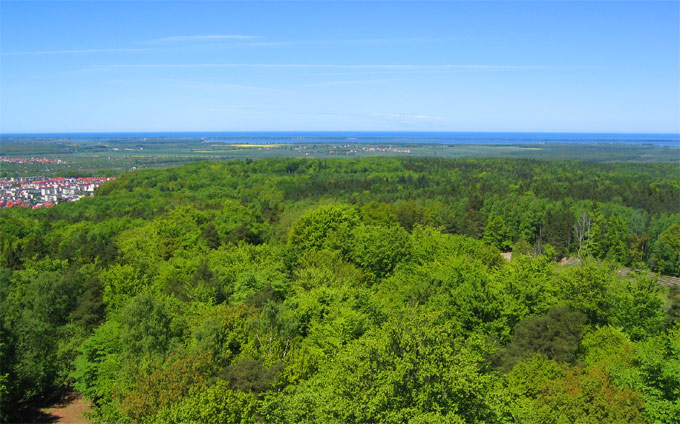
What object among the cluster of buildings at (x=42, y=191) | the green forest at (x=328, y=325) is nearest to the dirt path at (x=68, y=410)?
the green forest at (x=328, y=325)

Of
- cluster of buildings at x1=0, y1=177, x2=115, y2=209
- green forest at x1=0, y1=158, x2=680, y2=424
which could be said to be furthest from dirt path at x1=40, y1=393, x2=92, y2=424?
cluster of buildings at x1=0, y1=177, x2=115, y2=209

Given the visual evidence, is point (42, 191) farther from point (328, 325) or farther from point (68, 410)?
point (328, 325)

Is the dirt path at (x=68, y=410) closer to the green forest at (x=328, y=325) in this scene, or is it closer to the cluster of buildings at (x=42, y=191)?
the green forest at (x=328, y=325)

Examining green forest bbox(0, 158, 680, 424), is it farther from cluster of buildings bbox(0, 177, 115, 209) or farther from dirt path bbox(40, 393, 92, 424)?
cluster of buildings bbox(0, 177, 115, 209)

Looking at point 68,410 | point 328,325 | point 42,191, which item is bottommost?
point 68,410

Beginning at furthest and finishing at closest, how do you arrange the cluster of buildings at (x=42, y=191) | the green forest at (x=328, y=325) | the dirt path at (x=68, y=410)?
the cluster of buildings at (x=42, y=191)
the dirt path at (x=68, y=410)
the green forest at (x=328, y=325)

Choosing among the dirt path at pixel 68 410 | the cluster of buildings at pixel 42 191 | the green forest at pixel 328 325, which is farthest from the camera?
the cluster of buildings at pixel 42 191

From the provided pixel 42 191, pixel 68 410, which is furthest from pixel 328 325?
pixel 42 191
